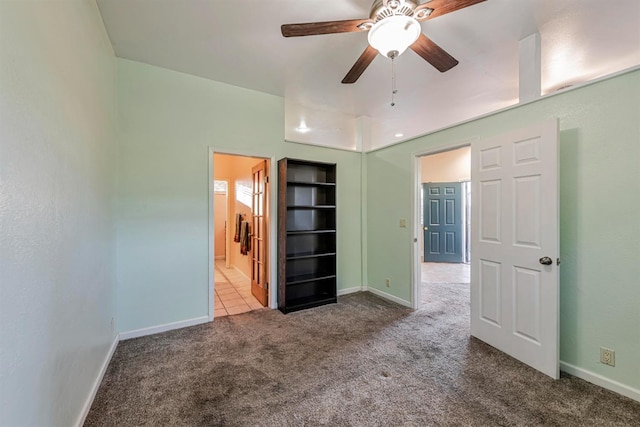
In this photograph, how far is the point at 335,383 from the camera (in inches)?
78.4

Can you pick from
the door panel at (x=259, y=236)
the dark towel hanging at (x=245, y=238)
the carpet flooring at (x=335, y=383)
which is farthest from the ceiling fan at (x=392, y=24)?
the dark towel hanging at (x=245, y=238)

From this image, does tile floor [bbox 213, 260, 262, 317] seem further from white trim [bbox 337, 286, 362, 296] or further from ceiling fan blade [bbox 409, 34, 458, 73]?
ceiling fan blade [bbox 409, 34, 458, 73]

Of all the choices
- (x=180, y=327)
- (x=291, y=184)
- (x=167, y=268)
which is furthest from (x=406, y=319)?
(x=167, y=268)

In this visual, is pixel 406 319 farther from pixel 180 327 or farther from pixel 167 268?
pixel 167 268

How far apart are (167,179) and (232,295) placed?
81.7 inches

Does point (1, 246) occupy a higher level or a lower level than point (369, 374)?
higher

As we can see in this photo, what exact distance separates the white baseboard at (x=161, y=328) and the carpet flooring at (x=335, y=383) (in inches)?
3.0

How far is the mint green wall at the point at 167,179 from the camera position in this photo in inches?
107

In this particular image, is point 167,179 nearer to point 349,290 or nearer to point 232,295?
point 232,295

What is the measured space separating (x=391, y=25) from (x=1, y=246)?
208 cm

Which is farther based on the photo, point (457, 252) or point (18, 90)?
point (457, 252)

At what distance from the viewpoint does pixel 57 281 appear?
130cm

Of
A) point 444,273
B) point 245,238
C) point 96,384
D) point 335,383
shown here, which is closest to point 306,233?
point 245,238

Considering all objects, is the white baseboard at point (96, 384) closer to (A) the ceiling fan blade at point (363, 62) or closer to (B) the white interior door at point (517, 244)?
(A) the ceiling fan blade at point (363, 62)
